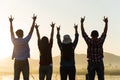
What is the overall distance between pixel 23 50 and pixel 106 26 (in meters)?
3.09

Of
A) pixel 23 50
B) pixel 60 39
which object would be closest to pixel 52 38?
pixel 60 39

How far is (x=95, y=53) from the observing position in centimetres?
1903

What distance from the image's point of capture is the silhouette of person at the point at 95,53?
19.0 meters

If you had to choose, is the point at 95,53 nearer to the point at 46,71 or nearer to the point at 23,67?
the point at 46,71

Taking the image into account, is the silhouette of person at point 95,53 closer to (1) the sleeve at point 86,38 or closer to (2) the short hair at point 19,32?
(1) the sleeve at point 86,38

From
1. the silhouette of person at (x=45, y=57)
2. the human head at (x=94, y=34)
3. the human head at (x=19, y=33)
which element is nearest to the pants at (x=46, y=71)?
the silhouette of person at (x=45, y=57)

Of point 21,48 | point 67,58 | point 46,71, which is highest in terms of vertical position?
point 21,48

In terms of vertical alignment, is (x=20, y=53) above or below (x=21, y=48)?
below

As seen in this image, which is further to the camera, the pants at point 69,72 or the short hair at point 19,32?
the pants at point 69,72

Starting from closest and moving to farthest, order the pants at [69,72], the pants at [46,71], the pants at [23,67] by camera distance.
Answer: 1. the pants at [23,67]
2. the pants at [69,72]
3. the pants at [46,71]

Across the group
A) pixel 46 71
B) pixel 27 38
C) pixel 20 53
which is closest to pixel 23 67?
pixel 20 53

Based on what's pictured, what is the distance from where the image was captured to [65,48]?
756 inches

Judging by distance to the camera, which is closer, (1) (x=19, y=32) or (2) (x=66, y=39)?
(1) (x=19, y=32)

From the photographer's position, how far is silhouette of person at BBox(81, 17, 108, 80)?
1898 centimetres
